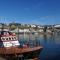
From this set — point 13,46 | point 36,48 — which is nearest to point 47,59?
point 36,48

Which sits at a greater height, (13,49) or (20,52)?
(13,49)

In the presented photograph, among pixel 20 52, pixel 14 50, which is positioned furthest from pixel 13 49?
pixel 20 52

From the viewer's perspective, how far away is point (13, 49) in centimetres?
5097

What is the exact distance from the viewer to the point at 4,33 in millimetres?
54969

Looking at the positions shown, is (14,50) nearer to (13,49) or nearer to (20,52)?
(13,49)

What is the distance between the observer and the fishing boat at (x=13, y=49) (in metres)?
51.1

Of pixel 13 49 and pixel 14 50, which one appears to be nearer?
pixel 14 50

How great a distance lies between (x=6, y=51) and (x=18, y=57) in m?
3.18

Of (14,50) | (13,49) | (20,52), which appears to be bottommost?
(20,52)

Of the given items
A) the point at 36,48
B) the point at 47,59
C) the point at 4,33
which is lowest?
Answer: the point at 47,59

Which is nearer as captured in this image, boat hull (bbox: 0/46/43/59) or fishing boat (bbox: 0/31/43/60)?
boat hull (bbox: 0/46/43/59)

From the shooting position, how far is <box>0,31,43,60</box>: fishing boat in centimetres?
5106

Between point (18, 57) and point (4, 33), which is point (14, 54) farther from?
point (4, 33)

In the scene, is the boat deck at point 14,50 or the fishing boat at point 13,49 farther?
the fishing boat at point 13,49
